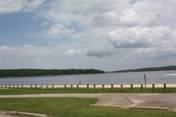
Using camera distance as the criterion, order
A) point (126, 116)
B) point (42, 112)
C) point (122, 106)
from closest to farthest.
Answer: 1. point (126, 116)
2. point (42, 112)
3. point (122, 106)

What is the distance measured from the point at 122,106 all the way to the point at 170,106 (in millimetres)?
2536

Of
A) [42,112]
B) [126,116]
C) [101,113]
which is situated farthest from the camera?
[42,112]

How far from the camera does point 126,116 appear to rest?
653 inches

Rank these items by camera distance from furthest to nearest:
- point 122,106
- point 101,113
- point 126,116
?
point 122,106 < point 101,113 < point 126,116

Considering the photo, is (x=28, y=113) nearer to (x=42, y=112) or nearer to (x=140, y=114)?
(x=42, y=112)

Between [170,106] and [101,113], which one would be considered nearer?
→ [101,113]

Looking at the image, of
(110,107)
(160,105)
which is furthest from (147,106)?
(110,107)

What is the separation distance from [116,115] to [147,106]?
10.9 ft

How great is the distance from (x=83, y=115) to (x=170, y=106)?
4.73 metres

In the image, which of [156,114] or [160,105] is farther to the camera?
[160,105]

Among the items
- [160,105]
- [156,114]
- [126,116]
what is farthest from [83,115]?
[160,105]

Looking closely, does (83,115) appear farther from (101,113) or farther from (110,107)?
(110,107)

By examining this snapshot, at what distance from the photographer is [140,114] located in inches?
674

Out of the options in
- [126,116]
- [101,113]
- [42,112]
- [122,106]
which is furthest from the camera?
[122,106]
